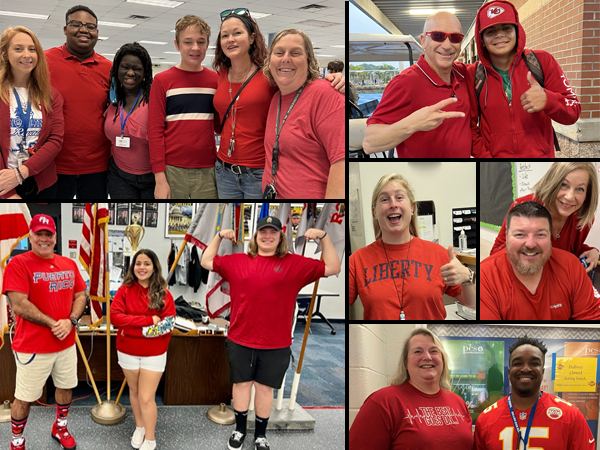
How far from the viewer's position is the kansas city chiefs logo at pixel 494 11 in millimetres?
1560

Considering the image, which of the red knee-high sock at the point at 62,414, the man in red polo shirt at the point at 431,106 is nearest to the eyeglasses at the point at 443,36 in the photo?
the man in red polo shirt at the point at 431,106

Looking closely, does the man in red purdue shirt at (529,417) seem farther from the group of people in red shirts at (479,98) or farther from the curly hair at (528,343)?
the group of people in red shirts at (479,98)

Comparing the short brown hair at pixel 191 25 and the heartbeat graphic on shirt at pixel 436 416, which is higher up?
the short brown hair at pixel 191 25

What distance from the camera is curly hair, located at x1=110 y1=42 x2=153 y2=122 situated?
198 cm

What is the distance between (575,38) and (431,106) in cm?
246

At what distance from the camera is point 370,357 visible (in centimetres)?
183

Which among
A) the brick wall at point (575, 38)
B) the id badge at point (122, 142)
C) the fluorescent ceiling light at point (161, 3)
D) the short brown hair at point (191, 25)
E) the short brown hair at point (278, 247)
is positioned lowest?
the short brown hair at point (278, 247)

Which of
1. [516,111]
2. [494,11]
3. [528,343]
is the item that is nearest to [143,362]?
[528,343]

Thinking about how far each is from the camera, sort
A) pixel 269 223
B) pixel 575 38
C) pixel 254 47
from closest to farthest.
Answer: pixel 269 223
pixel 254 47
pixel 575 38

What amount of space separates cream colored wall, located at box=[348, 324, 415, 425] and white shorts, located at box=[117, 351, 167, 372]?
70cm

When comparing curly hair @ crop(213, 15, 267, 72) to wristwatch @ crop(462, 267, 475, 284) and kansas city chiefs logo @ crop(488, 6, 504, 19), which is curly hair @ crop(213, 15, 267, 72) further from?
wristwatch @ crop(462, 267, 475, 284)

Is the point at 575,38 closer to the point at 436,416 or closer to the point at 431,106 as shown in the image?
the point at 431,106

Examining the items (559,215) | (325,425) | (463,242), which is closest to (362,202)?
(463,242)

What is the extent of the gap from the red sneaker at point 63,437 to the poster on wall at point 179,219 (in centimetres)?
82
